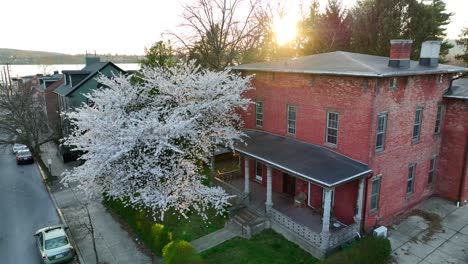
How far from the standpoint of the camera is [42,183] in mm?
25641

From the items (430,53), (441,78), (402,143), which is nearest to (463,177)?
(402,143)

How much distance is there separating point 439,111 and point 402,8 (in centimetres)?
2015

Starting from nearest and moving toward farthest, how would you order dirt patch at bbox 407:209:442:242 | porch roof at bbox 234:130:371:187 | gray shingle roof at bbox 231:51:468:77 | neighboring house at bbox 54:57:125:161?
1. gray shingle roof at bbox 231:51:468:77
2. porch roof at bbox 234:130:371:187
3. dirt patch at bbox 407:209:442:242
4. neighboring house at bbox 54:57:125:161

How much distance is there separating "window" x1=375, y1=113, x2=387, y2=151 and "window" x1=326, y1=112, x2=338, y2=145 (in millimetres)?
1869

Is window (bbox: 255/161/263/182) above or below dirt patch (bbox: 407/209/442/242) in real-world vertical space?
above

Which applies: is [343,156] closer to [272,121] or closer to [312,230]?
[312,230]

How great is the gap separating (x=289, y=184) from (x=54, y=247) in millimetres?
12561

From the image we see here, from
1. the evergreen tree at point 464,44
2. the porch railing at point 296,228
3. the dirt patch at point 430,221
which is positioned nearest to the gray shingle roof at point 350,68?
the porch railing at point 296,228

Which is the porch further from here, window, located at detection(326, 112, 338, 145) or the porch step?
window, located at detection(326, 112, 338, 145)

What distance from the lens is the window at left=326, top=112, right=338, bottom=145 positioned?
1500cm

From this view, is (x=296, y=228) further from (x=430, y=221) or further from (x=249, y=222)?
(x=430, y=221)

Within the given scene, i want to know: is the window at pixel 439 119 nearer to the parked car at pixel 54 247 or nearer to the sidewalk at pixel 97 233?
the sidewalk at pixel 97 233

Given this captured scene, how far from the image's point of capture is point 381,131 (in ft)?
46.1

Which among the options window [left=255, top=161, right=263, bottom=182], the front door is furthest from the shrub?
window [left=255, top=161, right=263, bottom=182]
